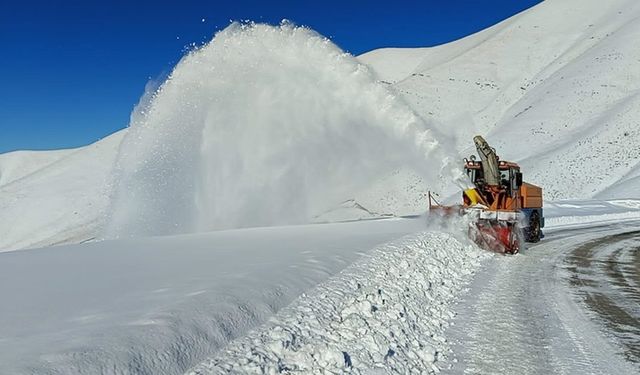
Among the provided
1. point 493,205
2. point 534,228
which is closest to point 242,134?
point 493,205

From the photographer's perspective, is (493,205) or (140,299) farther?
(493,205)

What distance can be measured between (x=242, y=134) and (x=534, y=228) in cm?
1117

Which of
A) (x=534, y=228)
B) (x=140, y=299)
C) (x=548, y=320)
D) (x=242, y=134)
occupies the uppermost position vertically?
(x=242, y=134)

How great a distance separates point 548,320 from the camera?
6926mm

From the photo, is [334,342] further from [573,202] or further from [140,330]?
[573,202]

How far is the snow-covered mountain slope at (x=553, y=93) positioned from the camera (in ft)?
151

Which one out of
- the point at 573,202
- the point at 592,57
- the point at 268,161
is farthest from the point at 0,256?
the point at 592,57

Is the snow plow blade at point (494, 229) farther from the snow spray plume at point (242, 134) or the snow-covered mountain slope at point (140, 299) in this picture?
the snow-covered mountain slope at point (140, 299)

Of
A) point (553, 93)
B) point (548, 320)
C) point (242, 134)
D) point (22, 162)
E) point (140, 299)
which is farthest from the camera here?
point (22, 162)

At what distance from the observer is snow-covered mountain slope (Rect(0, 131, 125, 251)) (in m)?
60.3

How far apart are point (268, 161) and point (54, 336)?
53.2 feet

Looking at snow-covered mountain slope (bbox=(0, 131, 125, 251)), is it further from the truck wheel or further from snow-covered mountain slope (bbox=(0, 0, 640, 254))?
the truck wheel

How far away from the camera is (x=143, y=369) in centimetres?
370

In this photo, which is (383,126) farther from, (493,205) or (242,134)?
(242,134)
